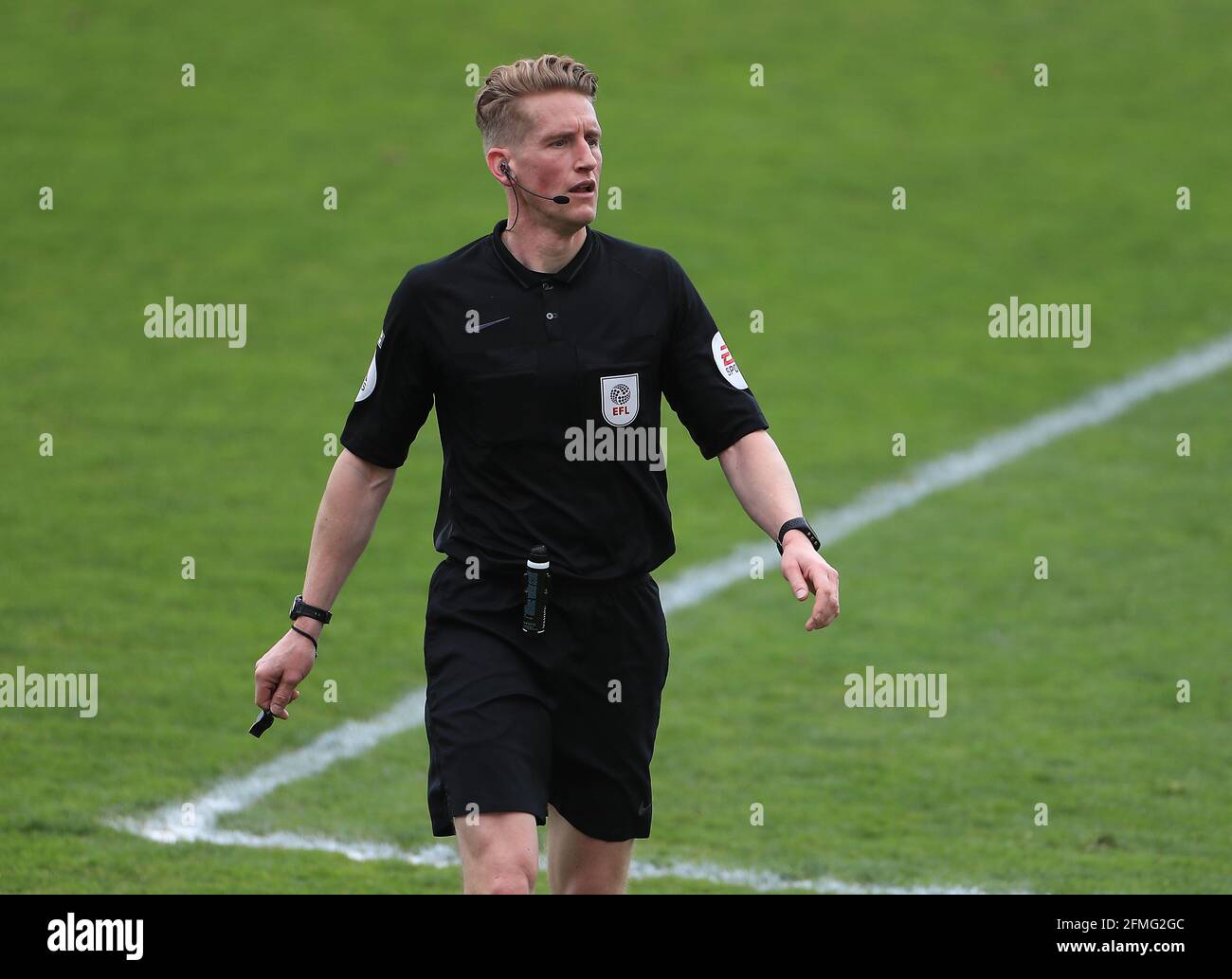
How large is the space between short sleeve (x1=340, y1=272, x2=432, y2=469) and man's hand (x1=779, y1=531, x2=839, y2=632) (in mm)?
945

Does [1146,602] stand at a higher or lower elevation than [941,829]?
higher

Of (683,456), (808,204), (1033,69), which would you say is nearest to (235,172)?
(808,204)

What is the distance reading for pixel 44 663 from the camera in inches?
317

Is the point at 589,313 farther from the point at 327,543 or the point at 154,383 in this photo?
the point at 154,383

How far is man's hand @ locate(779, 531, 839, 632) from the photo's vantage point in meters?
4.04

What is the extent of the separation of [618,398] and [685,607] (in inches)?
197

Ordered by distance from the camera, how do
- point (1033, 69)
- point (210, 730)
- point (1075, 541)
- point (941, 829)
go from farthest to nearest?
1. point (1033, 69)
2. point (1075, 541)
3. point (210, 730)
4. point (941, 829)

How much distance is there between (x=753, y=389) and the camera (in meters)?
12.5

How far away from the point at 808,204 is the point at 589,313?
11.4 m
